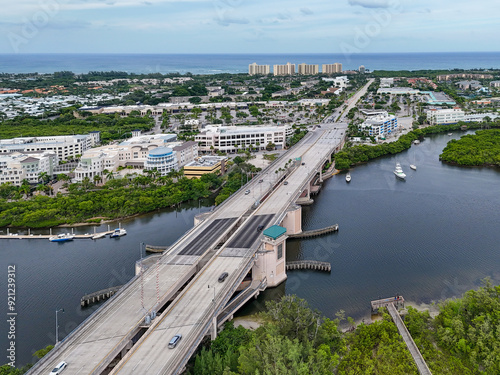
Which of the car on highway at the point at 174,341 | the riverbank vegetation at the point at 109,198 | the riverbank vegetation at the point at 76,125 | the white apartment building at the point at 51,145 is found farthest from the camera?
the riverbank vegetation at the point at 76,125

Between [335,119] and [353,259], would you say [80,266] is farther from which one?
[335,119]

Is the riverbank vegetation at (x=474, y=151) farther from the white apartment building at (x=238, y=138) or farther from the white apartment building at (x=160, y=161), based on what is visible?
the white apartment building at (x=160, y=161)

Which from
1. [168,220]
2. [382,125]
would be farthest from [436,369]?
[382,125]

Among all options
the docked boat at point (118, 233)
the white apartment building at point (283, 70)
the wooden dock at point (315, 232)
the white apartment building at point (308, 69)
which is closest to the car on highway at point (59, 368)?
the docked boat at point (118, 233)

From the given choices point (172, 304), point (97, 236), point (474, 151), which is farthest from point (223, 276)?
point (474, 151)

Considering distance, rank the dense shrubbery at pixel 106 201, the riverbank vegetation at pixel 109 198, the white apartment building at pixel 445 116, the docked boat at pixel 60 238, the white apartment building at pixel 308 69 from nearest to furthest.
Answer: the docked boat at pixel 60 238
the dense shrubbery at pixel 106 201
the riverbank vegetation at pixel 109 198
the white apartment building at pixel 445 116
the white apartment building at pixel 308 69

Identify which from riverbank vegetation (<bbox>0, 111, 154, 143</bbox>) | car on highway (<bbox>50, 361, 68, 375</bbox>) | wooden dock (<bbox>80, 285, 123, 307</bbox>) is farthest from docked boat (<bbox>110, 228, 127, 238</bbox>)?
riverbank vegetation (<bbox>0, 111, 154, 143</bbox>)
